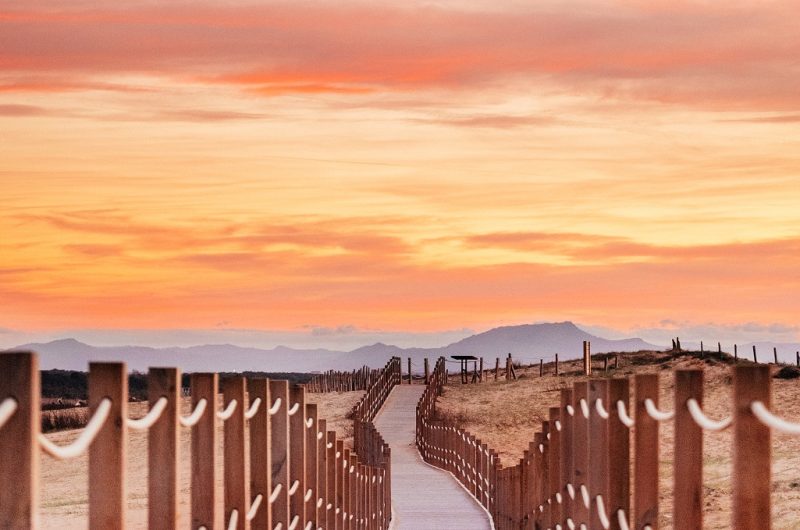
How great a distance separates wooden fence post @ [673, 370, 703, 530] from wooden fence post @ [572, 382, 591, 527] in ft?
7.36

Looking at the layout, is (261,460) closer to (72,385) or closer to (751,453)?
(751,453)

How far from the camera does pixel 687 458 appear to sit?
5457 millimetres

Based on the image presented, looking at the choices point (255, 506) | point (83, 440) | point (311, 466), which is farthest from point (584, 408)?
point (83, 440)

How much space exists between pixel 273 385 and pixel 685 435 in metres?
3.05

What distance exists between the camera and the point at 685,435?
5.43m

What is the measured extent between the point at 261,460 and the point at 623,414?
6.88 feet

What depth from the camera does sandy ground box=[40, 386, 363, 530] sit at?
19.1 m

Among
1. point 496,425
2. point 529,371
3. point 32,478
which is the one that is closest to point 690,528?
point 32,478

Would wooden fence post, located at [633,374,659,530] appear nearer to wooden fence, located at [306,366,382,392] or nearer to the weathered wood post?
the weathered wood post

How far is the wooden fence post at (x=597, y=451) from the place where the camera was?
7.12 metres

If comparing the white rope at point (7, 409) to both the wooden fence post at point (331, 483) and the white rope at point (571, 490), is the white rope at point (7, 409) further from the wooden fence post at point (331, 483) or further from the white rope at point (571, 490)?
the wooden fence post at point (331, 483)

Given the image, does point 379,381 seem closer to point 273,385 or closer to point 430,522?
point 430,522

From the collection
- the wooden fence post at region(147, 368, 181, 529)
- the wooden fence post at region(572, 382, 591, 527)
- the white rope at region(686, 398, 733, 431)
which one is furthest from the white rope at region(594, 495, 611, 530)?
the wooden fence post at region(147, 368, 181, 529)

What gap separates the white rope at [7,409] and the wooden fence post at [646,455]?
133 inches
